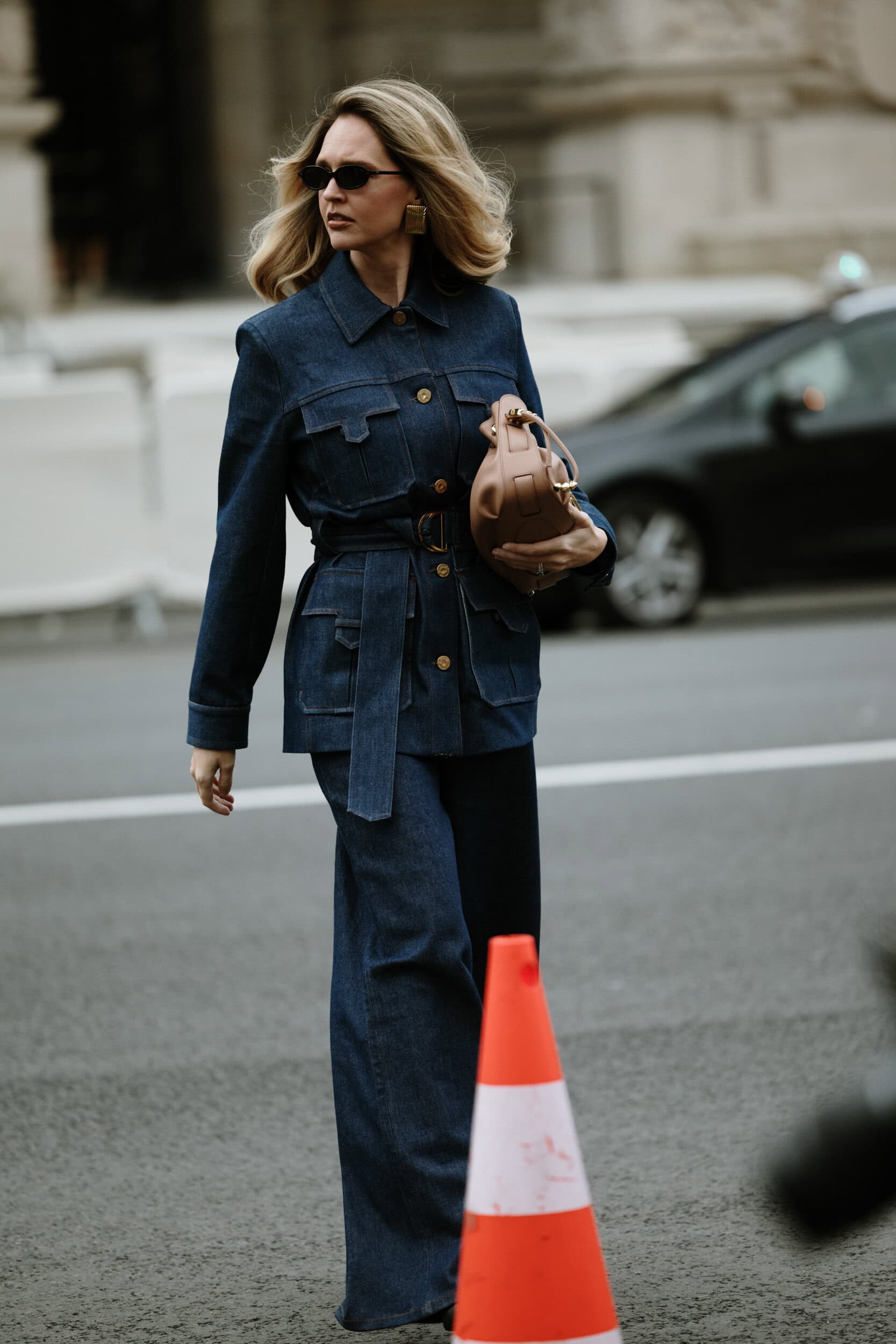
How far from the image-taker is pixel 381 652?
346 cm

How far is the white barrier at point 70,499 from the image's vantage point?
1245cm

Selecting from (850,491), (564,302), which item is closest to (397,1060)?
(850,491)

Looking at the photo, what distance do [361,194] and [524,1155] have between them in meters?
1.52

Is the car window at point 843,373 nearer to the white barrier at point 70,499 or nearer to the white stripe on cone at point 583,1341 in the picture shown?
the white barrier at point 70,499

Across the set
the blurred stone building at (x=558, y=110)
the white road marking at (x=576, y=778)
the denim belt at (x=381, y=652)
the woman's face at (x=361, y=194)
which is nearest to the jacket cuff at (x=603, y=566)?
the denim belt at (x=381, y=652)

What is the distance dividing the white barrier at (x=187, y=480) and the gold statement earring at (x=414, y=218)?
8852 millimetres

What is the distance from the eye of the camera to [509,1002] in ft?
9.62

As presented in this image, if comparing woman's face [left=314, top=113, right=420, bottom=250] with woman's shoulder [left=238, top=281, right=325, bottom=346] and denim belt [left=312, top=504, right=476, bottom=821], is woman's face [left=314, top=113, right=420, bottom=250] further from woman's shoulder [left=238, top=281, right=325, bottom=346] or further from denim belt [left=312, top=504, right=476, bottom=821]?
denim belt [left=312, top=504, right=476, bottom=821]

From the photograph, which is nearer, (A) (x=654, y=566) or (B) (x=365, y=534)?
(B) (x=365, y=534)

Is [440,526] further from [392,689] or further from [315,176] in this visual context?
[315,176]

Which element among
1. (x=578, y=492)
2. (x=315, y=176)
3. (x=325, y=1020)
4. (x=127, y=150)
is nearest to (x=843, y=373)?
(x=325, y=1020)

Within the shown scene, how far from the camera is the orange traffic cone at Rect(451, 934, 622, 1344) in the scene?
9.43ft

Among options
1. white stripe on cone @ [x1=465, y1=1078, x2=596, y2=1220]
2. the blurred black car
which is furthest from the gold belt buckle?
the blurred black car

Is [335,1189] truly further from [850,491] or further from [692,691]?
[850,491]
